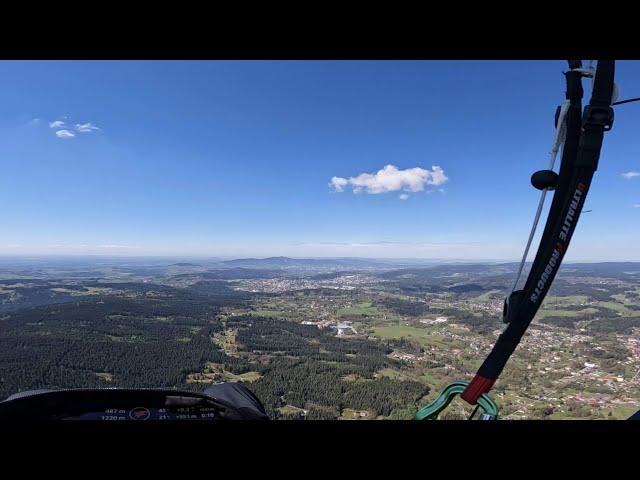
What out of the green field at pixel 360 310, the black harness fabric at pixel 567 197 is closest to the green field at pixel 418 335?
the green field at pixel 360 310

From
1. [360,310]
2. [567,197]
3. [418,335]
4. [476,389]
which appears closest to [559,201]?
[567,197]

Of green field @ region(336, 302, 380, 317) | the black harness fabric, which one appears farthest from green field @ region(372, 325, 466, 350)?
the black harness fabric

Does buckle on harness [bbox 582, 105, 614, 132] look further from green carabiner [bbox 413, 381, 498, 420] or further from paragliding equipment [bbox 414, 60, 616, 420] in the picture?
green carabiner [bbox 413, 381, 498, 420]

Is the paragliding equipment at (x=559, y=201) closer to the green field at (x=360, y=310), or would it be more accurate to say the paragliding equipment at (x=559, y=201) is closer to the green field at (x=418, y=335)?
the green field at (x=418, y=335)

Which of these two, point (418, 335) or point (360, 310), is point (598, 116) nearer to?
point (418, 335)

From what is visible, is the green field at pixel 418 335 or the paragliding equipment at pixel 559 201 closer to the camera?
the paragliding equipment at pixel 559 201

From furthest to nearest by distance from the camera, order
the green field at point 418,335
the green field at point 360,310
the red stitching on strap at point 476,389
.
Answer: the green field at point 360,310 → the green field at point 418,335 → the red stitching on strap at point 476,389
